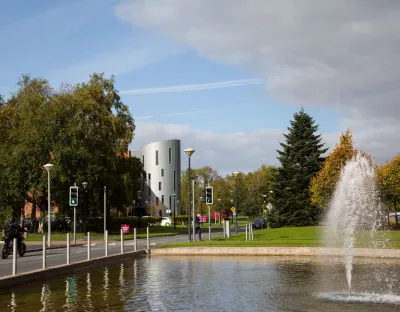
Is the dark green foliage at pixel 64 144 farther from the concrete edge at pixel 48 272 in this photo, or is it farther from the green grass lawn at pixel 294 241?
the concrete edge at pixel 48 272

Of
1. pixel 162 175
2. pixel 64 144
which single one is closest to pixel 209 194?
pixel 64 144

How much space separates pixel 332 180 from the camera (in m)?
52.9

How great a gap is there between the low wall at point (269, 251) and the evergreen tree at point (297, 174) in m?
32.4

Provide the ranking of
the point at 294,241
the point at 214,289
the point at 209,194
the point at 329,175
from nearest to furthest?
the point at 214,289 → the point at 294,241 → the point at 209,194 → the point at 329,175

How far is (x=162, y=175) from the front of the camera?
382 feet

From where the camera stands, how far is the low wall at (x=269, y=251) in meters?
23.6

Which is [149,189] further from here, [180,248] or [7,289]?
[7,289]

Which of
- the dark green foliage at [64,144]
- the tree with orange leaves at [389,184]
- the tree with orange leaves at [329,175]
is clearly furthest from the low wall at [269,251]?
the tree with orange leaves at [389,184]

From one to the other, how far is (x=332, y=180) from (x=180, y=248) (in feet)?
96.0

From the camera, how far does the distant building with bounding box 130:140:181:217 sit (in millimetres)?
115250

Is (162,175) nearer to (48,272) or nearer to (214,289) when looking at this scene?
(48,272)

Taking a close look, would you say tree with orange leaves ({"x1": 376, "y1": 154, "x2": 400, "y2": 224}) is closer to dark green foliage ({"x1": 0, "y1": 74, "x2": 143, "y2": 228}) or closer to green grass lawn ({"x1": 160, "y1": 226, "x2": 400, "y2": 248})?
green grass lawn ({"x1": 160, "y1": 226, "x2": 400, "y2": 248})

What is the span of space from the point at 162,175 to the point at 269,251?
91.5 metres

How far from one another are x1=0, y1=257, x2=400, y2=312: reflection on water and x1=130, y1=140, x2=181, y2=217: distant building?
94.2 m
